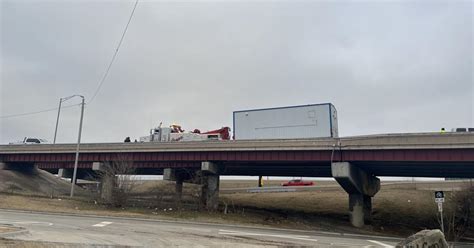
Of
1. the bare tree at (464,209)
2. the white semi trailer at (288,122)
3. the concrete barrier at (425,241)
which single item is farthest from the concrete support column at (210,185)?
the concrete barrier at (425,241)

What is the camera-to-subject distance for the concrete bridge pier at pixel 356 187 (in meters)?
36.5

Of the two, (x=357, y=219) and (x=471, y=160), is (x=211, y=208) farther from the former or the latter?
(x=471, y=160)

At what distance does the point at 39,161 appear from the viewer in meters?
51.1

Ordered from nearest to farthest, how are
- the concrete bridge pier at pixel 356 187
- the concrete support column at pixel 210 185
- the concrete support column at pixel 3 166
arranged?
the concrete bridge pier at pixel 356 187, the concrete support column at pixel 210 185, the concrete support column at pixel 3 166

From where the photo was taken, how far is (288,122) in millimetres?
39781

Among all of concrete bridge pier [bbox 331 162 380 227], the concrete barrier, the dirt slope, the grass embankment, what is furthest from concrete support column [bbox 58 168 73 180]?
the concrete barrier

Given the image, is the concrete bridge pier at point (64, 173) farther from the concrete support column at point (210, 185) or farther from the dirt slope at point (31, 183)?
the concrete support column at point (210, 185)

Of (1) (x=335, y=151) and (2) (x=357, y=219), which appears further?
(2) (x=357, y=219)

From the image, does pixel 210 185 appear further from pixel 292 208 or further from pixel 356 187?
pixel 356 187

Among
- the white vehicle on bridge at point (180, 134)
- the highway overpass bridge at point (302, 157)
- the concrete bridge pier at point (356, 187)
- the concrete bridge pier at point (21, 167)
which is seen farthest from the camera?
the concrete bridge pier at point (21, 167)

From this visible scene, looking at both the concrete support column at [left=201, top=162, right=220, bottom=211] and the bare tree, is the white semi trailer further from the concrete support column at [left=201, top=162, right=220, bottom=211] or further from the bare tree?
the bare tree

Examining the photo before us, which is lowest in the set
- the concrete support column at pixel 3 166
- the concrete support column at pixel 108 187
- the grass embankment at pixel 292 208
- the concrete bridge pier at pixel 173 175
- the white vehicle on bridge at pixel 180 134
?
the grass embankment at pixel 292 208

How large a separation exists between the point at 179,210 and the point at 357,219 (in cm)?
1692

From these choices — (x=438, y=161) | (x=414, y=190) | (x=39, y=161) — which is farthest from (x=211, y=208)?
(x=414, y=190)
